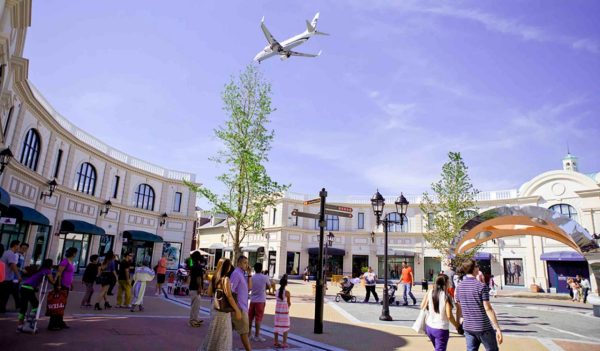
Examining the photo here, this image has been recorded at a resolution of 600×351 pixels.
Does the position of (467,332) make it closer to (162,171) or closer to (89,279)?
(89,279)

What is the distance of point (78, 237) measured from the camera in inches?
933

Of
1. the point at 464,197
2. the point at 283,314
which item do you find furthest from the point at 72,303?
the point at 464,197

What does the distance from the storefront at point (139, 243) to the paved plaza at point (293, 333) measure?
1523 centimetres

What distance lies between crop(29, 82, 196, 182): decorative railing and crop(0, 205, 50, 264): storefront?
556cm

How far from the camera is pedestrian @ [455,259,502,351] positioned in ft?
16.1

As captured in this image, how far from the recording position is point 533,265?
30.4 meters

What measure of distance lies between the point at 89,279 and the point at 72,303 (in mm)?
1650

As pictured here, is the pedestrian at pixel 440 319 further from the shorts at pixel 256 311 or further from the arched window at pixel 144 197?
the arched window at pixel 144 197

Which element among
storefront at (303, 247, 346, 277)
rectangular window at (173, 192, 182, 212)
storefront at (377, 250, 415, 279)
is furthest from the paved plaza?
storefront at (303, 247, 346, 277)

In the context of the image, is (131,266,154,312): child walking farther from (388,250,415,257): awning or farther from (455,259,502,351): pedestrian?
(388,250,415,257): awning

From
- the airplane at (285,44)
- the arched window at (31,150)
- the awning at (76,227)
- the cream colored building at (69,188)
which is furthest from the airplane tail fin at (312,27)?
the awning at (76,227)

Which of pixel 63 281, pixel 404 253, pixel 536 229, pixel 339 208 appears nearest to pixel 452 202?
pixel 536 229

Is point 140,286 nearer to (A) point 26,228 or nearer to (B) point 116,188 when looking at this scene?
(A) point 26,228

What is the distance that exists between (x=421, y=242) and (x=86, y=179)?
3023cm
